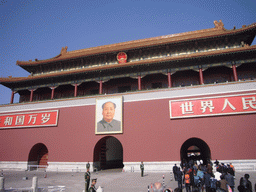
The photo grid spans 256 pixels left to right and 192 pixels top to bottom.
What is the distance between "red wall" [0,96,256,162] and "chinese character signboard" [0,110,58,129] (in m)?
0.43

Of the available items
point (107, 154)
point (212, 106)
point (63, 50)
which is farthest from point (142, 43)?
point (107, 154)

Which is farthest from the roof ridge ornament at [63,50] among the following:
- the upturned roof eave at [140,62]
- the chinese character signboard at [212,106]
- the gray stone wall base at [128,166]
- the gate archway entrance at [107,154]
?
the chinese character signboard at [212,106]

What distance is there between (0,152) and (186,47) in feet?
59.6

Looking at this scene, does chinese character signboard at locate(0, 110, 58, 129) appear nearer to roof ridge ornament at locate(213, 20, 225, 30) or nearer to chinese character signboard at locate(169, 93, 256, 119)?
chinese character signboard at locate(169, 93, 256, 119)

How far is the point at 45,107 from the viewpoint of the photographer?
17.1m

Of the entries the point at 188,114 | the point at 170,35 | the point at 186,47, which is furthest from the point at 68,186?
the point at 170,35

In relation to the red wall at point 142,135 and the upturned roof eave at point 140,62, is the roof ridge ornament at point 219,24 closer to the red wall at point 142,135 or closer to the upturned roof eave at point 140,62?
the upturned roof eave at point 140,62

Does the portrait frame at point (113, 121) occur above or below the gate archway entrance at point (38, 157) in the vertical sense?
above

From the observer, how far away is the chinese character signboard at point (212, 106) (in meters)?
12.7

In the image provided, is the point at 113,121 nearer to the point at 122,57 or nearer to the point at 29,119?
the point at 122,57

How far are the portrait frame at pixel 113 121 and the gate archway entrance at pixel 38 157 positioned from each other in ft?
18.8

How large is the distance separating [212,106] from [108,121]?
7262 mm

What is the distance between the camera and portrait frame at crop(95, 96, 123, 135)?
1468cm

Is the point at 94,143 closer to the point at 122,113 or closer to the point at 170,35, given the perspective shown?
the point at 122,113
